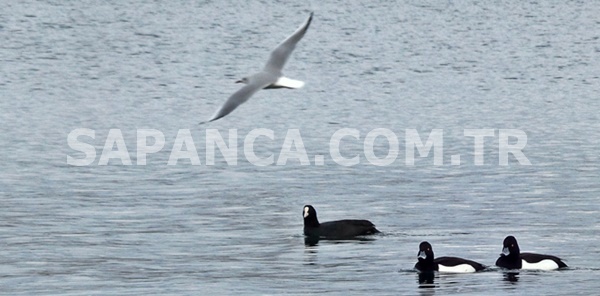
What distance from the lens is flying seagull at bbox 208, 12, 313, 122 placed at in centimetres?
1559

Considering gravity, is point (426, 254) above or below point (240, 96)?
below

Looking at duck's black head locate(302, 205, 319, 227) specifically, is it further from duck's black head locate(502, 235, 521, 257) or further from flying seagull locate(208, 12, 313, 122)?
flying seagull locate(208, 12, 313, 122)

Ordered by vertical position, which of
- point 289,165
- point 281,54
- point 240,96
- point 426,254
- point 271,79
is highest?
point 281,54

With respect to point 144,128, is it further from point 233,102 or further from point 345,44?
point 345,44

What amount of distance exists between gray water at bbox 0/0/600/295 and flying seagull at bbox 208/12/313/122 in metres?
2.13

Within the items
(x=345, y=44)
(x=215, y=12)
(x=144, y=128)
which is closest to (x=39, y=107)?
(x=144, y=128)

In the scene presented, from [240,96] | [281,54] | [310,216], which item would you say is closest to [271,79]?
[281,54]

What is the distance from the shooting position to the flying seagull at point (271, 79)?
15587mm

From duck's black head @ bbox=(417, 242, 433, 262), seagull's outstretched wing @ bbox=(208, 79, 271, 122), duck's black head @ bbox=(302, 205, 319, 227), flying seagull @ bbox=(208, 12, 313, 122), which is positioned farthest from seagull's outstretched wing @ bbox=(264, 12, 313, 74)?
duck's black head @ bbox=(302, 205, 319, 227)

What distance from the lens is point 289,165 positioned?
1072 inches

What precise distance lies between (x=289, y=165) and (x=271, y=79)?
418 inches

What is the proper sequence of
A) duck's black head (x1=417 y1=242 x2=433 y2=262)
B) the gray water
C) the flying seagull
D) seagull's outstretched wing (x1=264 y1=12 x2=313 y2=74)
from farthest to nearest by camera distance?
1. the gray water
2. duck's black head (x1=417 y1=242 x2=433 y2=262)
3. seagull's outstretched wing (x1=264 y1=12 x2=313 y2=74)
4. the flying seagull

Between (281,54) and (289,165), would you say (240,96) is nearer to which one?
(281,54)

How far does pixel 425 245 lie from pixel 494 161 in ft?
33.5
